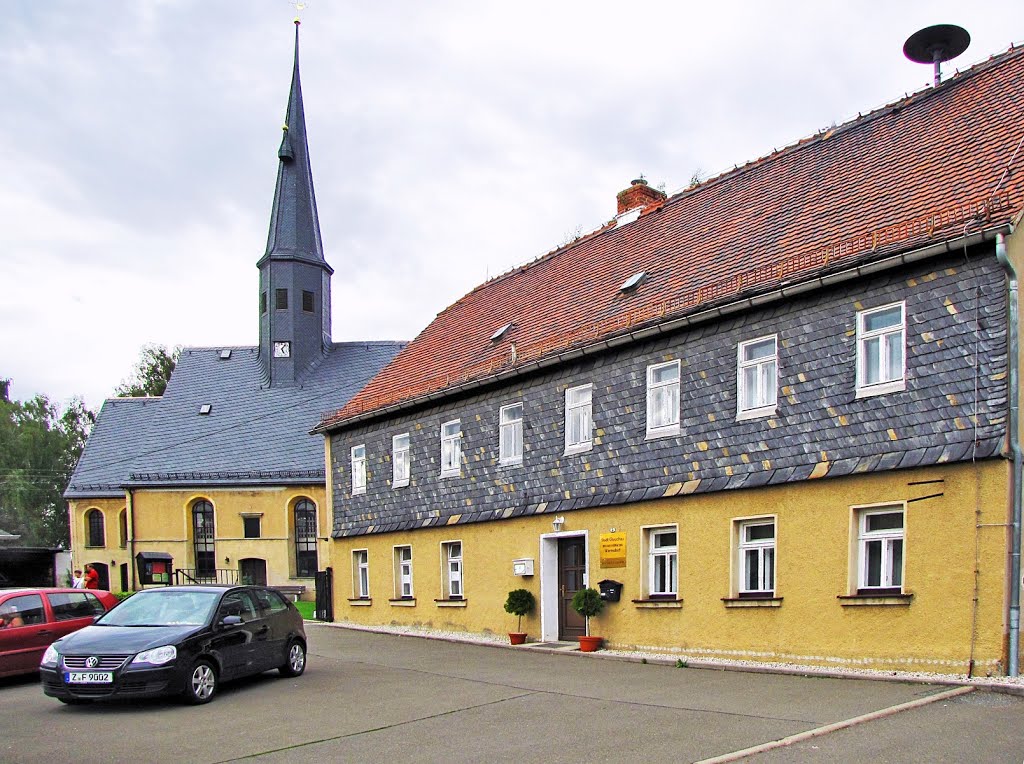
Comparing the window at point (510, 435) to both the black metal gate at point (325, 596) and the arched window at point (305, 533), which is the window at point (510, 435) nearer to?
the black metal gate at point (325, 596)

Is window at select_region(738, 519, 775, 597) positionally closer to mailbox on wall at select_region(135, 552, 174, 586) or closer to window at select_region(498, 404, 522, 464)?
window at select_region(498, 404, 522, 464)

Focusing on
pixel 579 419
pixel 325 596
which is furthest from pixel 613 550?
pixel 325 596

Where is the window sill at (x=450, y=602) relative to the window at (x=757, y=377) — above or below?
below

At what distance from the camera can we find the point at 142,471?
141 ft

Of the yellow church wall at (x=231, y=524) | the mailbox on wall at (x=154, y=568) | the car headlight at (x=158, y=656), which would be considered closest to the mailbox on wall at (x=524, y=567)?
the car headlight at (x=158, y=656)

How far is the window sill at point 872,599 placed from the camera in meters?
13.2

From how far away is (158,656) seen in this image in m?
12.0

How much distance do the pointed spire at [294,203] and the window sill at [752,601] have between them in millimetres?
35257

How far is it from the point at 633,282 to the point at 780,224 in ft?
10.2

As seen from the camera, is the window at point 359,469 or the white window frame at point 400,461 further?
the window at point 359,469

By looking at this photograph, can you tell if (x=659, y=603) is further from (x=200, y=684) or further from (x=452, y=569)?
(x=200, y=684)

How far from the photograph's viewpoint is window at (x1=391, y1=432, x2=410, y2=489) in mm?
24766

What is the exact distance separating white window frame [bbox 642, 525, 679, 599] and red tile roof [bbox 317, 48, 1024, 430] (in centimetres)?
339

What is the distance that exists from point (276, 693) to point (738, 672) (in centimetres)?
611
